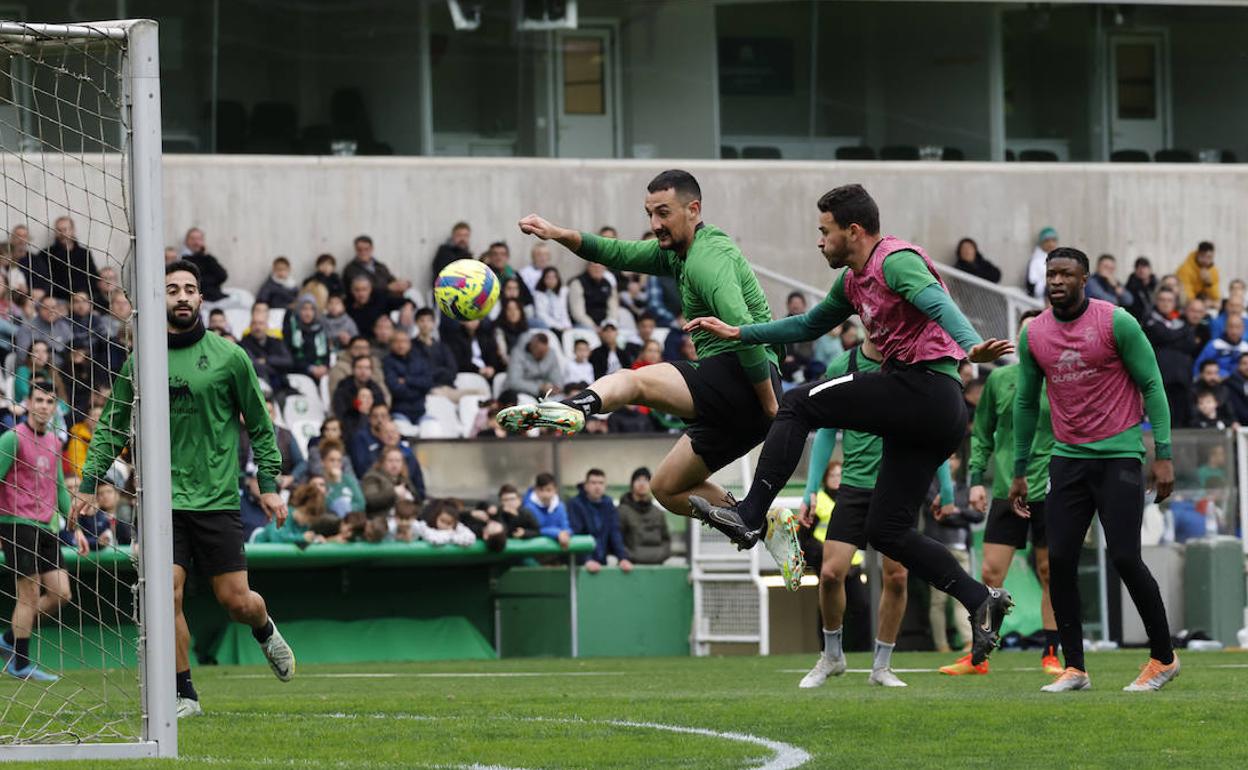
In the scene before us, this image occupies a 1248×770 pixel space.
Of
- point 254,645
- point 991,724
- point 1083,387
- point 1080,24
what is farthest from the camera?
point 1080,24

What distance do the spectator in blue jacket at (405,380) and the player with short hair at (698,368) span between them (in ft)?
35.0

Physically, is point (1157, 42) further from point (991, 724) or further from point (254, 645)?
point (991, 724)

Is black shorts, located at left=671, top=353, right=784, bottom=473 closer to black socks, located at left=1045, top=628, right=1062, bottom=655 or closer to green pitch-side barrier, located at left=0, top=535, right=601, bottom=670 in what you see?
black socks, located at left=1045, top=628, right=1062, bottom=655

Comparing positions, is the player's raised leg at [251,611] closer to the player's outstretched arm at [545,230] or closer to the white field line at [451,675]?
the player's outstretched arm at [545,230]

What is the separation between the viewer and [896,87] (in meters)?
27.9

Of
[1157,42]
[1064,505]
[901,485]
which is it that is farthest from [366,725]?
[1157,42]

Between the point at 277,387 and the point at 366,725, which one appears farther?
the point at 277,387

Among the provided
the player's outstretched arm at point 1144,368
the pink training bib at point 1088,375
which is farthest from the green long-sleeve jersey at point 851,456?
the player's outstretched arm at point 1144,368

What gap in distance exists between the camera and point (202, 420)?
34.3ft

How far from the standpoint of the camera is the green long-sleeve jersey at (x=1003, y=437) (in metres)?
13.9

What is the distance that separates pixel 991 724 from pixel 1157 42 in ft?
71.0

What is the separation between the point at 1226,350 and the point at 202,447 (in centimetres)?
1597

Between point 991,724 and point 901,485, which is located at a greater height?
point 901,485

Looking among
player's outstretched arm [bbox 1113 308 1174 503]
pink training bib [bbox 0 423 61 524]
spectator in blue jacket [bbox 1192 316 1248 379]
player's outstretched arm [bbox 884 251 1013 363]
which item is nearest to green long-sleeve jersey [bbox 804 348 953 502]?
player's outstretched arm [bbox 1113 308 1174 503]
